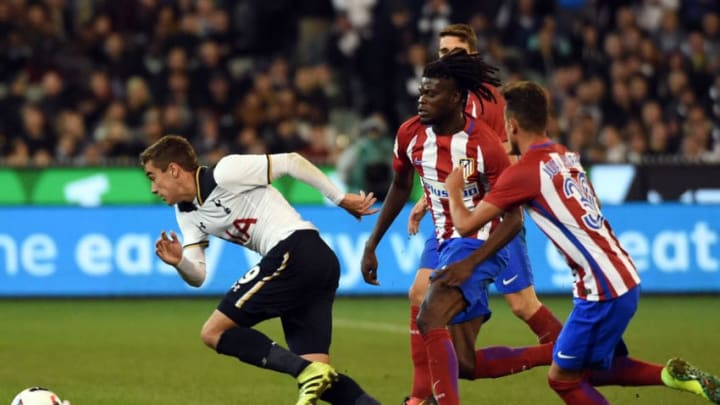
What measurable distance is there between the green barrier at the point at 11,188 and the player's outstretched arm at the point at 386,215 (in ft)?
29.8

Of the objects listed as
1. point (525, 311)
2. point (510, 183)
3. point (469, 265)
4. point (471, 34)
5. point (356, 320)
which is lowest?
point (356, 320)

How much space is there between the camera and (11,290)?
15.1 metres

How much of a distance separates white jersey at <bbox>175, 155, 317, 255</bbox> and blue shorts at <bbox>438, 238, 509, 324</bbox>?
775 millimetres

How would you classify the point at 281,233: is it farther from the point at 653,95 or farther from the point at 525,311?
the point at 653,95

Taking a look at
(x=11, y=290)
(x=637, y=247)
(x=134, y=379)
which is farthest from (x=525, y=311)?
(x=11, y=290)

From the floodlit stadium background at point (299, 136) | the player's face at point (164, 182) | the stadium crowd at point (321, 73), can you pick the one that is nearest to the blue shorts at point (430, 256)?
the player's face at point (164, 182)

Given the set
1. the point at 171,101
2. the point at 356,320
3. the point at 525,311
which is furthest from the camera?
the point at 171,101

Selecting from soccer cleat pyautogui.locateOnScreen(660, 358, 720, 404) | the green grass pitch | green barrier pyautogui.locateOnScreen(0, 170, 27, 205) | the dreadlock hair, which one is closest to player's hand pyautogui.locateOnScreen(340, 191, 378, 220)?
the dreadlock hair

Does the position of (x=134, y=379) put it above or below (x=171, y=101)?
below

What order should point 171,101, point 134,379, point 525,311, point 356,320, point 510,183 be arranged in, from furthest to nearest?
point 171,101, point 356,320, point 134,379, point 525,311, point 510,183

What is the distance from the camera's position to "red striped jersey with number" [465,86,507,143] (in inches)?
319

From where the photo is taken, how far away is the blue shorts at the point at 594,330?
21.9 ft

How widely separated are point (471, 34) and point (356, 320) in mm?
5521

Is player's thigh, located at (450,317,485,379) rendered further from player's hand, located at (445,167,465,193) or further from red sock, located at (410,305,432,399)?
player's hand, located at (445,167,465,193)
